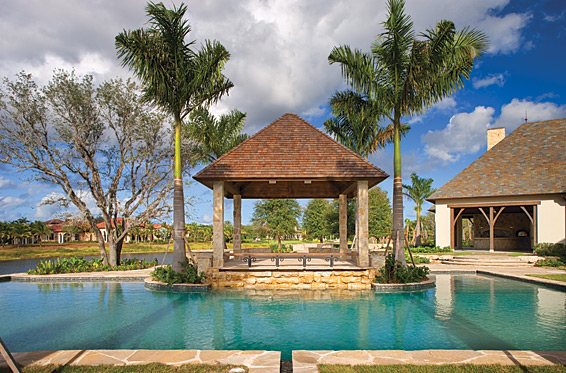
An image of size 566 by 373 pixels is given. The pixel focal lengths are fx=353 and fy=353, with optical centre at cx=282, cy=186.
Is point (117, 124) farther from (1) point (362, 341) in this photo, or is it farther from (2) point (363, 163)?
(1) point (362, 341)

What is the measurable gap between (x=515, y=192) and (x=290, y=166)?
1744cm

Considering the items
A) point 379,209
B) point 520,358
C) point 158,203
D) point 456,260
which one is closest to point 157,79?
point 158,203

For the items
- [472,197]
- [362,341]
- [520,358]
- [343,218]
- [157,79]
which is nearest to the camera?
[520,358]

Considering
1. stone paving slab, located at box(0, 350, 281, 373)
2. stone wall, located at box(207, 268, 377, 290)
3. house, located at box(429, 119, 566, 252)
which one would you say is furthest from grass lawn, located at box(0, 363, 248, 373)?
house, located at box(429, 119, 566, 252)

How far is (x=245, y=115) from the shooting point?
68.8 feet

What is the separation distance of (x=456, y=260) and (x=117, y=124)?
68.5 ft

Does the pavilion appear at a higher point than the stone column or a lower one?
higher

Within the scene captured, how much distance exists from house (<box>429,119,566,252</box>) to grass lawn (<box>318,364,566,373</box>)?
21.1m

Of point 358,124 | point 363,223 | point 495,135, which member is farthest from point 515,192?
point 363,223

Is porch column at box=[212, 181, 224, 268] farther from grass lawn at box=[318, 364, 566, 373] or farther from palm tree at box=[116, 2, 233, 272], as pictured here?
grass lawn at box=[318, 364, 566, 373]

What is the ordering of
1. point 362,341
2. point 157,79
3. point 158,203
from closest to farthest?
1. point 362,341
2. point 157,79
3. point 158,203

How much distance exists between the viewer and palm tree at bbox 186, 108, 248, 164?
62.5 ft

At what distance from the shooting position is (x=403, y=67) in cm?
1349

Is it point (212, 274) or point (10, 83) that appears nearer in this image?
point (212, 274)
